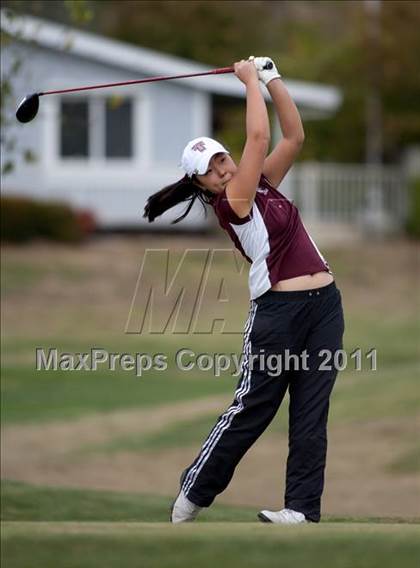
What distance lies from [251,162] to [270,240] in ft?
1.36

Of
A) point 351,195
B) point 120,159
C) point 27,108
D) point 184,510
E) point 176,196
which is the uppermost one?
point 120,159

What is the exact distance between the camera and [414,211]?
32.9m

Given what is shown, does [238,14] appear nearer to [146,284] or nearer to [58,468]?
[146,284]

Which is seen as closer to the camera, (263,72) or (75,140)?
(263,72)

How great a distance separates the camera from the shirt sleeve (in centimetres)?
650

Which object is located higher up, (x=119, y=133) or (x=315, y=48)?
(x=315, y=48)

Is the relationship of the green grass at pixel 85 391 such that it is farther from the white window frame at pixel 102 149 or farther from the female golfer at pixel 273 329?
the white window frame at pixel 102 149

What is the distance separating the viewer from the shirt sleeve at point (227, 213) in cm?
650

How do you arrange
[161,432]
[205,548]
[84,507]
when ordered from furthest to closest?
[161,432]
[84,507]
[205,548]

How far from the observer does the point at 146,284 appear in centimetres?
2692

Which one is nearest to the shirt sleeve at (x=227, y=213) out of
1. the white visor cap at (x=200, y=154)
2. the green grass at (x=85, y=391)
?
the white visor cap at (x=200, y=154)

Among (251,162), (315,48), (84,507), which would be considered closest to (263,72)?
(251,162)

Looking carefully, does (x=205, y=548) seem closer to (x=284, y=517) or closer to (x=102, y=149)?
(x=284, y=517)

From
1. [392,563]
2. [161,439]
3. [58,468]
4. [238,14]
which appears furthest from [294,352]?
[238,14]
